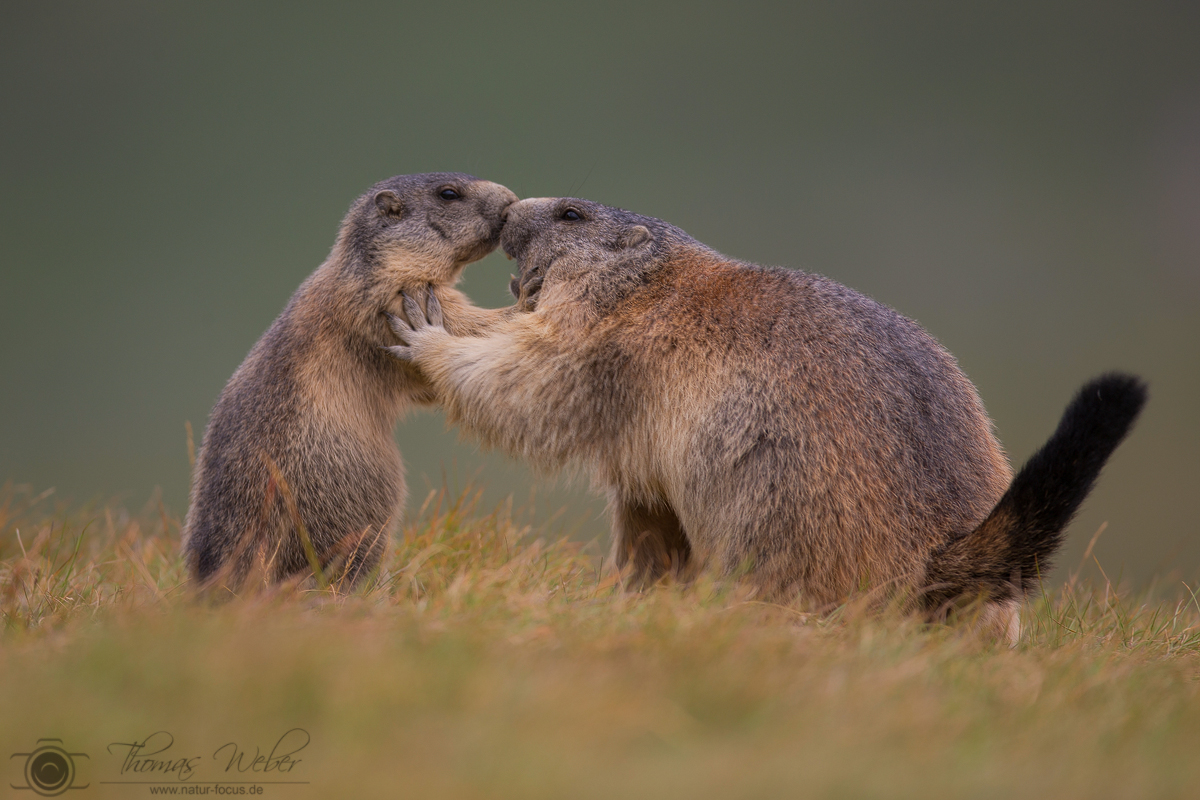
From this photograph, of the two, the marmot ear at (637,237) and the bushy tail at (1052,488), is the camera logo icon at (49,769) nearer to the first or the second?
the bushy tail at (1052,488)

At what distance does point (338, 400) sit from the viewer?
23.5 ft

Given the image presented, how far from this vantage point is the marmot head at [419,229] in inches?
299

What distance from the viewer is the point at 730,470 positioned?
20.2ft

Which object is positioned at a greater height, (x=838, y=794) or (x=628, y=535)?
(x=838, y=794)

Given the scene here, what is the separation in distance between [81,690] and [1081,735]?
159 inches

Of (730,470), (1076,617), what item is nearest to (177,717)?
(730,470)

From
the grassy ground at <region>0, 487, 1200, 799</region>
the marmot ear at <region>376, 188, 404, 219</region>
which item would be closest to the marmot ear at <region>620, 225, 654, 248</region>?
the marmot ear at <region>376, 188, 404, 219</region>

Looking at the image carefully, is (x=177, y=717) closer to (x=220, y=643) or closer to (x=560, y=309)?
(x=220, y=643)

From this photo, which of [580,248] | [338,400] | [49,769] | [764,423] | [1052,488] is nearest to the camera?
[49,769]

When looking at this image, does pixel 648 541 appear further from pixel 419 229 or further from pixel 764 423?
pixel 419 229

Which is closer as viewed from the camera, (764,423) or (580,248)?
(764,423)

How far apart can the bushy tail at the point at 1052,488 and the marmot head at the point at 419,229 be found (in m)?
4.33

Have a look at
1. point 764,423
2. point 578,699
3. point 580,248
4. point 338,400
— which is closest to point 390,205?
point 580,248

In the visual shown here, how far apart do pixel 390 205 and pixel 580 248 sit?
5.24 feet
